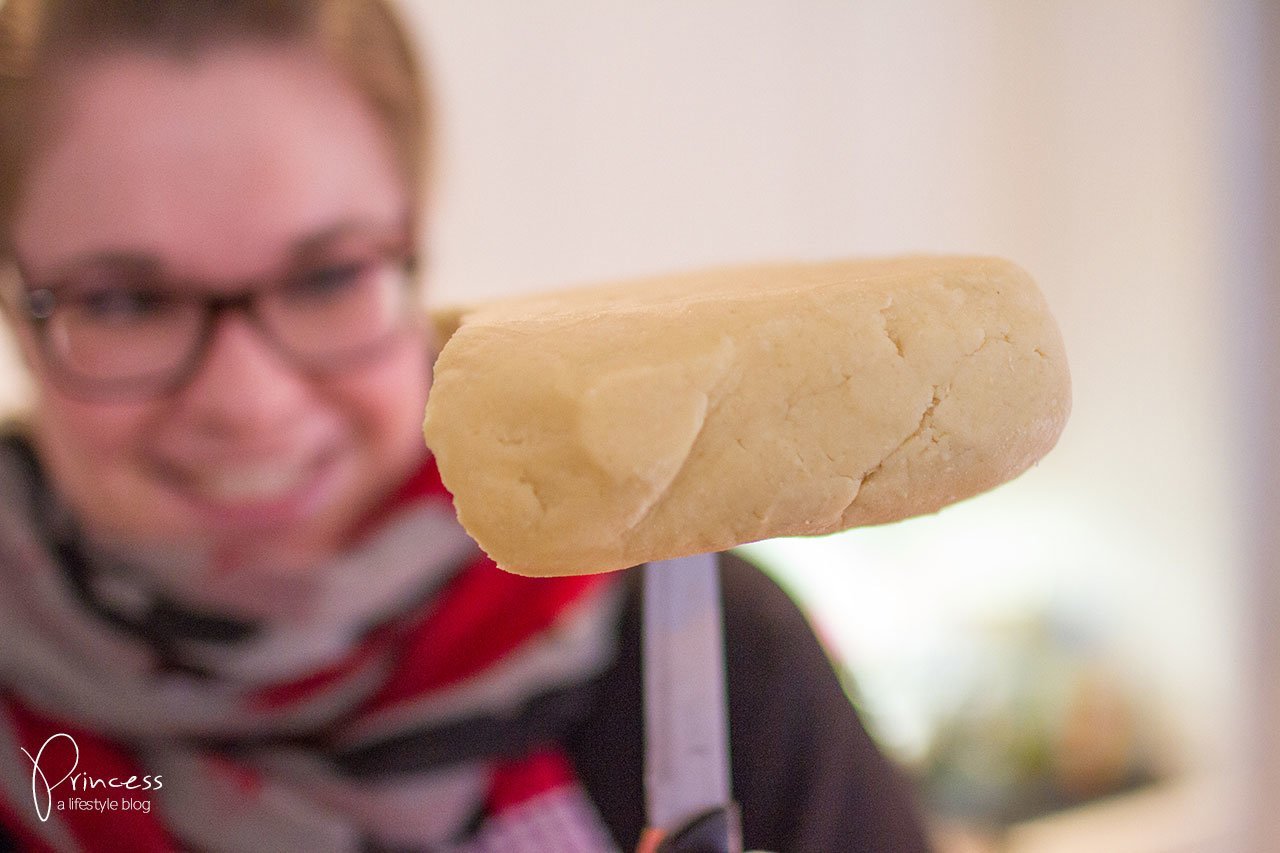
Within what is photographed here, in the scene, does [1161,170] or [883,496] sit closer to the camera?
[883,496]

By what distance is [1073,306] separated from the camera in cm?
145

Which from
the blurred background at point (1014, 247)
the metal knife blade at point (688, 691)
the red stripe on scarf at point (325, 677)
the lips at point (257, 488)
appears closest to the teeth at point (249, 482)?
the lips at point (257, 488)

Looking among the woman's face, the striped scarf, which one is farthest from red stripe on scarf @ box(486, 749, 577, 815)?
the woman's face

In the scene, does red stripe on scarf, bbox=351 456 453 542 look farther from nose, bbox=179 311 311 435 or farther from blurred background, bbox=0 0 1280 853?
blurred background, bbox=0 0 1280 853

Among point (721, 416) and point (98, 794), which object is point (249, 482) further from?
point (721, 416)

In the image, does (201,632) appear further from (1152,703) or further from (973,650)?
(1152,703)

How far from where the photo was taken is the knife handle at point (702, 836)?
0.33 meters

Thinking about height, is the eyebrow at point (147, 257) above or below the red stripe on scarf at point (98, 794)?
above

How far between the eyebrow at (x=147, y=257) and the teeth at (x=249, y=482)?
0.59 feet

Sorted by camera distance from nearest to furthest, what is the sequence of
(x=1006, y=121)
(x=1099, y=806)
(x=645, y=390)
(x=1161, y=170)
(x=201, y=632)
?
1. (x=645, y=390)
2. (x=201, y=632)
3. (x=1099, y=806)
4. (x=1161, y=170)
5. (x=1006, y=121)

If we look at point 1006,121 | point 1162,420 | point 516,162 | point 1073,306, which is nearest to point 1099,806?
point 1162,420

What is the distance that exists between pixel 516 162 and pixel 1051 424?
51.5 inches

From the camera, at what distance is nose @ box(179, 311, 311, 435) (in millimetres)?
686

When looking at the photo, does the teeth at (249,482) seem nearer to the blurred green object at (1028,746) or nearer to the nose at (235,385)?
the nose at (235,385)
